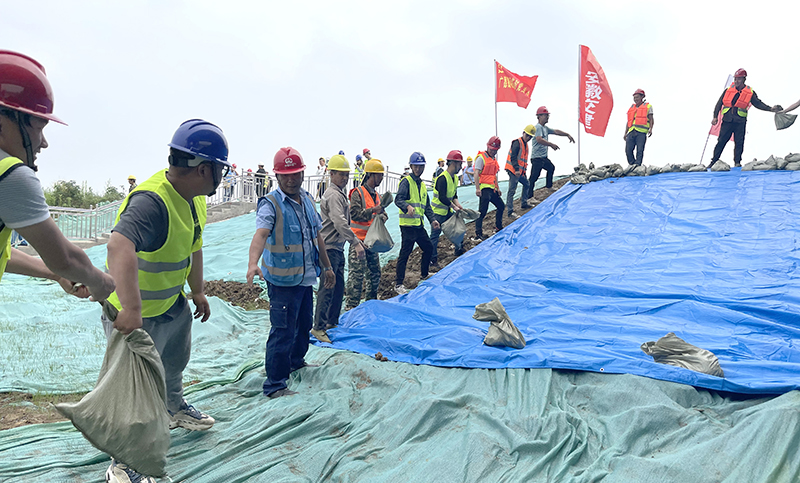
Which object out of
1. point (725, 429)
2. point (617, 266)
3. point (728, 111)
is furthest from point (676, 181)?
point (725, 429)

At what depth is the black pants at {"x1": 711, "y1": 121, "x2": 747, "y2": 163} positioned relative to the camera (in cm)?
928

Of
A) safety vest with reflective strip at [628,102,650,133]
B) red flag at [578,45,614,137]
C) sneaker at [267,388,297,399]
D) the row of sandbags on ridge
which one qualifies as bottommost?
sneaker at [267,388,297,399]

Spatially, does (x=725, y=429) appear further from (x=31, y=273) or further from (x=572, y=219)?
(x=572, y=219)

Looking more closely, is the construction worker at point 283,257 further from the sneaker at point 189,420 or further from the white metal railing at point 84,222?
the white metal railing at point 84,222

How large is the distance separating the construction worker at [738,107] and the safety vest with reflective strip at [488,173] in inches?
177

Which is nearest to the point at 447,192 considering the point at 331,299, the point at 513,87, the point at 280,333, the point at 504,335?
the point at 331,299

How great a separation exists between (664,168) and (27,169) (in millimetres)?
10436

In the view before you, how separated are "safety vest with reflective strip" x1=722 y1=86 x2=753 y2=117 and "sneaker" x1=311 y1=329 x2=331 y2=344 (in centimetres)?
885

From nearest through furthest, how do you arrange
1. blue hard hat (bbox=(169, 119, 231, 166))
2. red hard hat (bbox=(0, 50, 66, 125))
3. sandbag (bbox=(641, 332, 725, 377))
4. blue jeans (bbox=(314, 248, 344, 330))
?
1. red hard hat (bbox=(0, 50, 66, 125))
2. blue hard hat (bbox=(169, 119, 231, 166))
3. sandbag (bbox=(641, 332, 725, 377))
4. blue jeans (bbox=(314, 248, 344, 330))

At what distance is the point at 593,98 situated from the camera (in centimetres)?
1208

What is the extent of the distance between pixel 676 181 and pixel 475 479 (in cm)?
832

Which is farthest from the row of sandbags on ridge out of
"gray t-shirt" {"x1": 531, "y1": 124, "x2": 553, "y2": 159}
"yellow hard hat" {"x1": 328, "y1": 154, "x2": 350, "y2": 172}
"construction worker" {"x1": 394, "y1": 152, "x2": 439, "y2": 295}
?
"yellow hard hat" {"x1": 328, "y1": 154, "x2": 350, "y2": 172}

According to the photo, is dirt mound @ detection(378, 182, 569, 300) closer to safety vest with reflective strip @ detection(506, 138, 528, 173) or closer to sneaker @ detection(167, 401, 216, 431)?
safety vest with reflective strip @ detection(506, 138, 528, 173)

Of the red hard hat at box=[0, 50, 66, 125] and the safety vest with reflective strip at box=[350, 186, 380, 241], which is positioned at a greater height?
the red hard hat at box=[0, 50, 66, 125]
